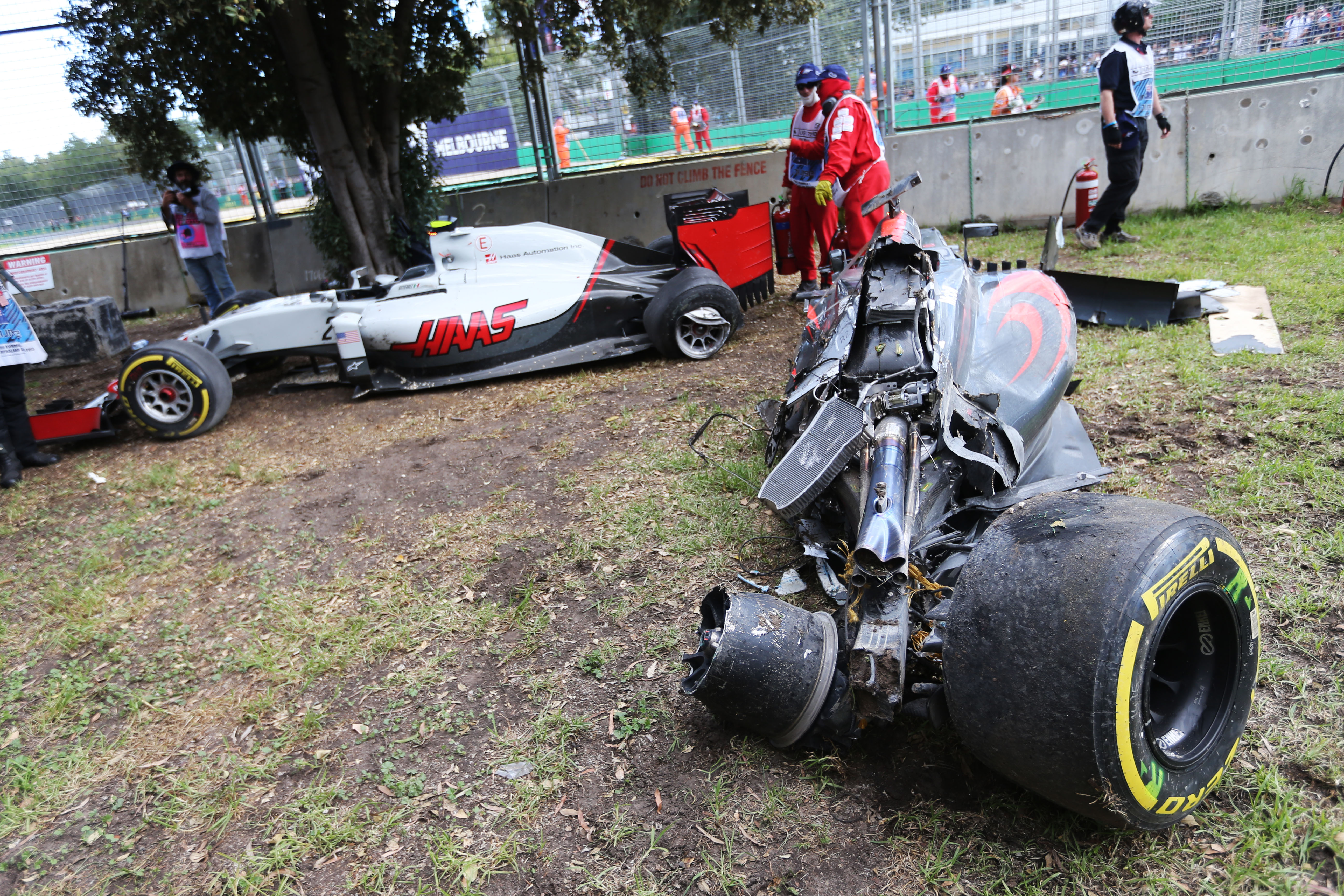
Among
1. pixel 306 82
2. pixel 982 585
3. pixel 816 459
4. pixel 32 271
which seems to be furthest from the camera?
pixel 32 271

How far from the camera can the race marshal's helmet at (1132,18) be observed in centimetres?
753

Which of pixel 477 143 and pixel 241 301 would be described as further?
pixel 477 143

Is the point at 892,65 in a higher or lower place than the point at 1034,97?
higher

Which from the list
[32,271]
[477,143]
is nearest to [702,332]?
[477,143]

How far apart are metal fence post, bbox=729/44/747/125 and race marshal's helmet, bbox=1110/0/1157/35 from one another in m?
5.18

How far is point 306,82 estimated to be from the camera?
8.06 m

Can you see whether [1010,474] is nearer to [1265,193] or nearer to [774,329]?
[774,329]

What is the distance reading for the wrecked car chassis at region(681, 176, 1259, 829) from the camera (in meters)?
1.82

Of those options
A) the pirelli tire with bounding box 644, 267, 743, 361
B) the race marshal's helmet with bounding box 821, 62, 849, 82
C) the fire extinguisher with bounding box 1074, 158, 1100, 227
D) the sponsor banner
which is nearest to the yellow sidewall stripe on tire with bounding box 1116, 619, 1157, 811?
the pirelli tire with bounding box 644, 267, 743, 361

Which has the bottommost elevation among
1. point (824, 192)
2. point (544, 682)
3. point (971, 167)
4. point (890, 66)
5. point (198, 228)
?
point (544, 682)

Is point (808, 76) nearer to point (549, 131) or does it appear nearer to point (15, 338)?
point (549, 131)

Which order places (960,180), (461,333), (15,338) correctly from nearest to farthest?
1. (15,338)
2. (461,333)
3. (960,180)

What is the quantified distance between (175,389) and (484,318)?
95.5 inches

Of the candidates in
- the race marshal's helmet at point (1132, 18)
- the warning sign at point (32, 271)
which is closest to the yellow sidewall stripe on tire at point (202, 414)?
the warning sign at point (32, 271)
